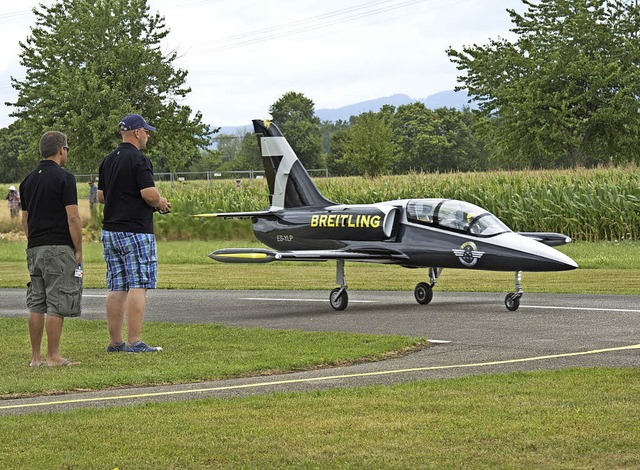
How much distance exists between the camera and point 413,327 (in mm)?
16125

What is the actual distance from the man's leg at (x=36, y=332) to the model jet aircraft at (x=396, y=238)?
634 cm

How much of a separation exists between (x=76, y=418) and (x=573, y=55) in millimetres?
53476

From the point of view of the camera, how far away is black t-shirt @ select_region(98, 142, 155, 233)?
1299 cm

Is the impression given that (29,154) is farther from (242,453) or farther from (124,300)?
(242,453)

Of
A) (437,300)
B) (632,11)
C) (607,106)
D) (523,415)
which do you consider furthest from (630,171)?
(523,415)

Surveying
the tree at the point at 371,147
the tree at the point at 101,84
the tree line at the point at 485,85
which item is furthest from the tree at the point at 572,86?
the tree at the point at 371,147

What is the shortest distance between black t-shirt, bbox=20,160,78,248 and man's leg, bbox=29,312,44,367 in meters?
0.76

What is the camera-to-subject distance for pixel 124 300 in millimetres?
13117

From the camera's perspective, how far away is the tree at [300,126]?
412ft

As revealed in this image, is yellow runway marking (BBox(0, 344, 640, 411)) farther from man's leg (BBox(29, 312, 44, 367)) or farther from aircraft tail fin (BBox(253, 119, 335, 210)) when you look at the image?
aircraft tail fin (BBox(253, 119, 335, 210))

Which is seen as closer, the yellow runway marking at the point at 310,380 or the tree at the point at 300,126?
the yellow runway marking at the point at 310,380

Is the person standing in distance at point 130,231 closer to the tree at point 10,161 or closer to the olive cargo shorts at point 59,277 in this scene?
the olive cargo shorts at point 59,277

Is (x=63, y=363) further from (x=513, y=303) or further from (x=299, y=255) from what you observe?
(x=513, y=303)

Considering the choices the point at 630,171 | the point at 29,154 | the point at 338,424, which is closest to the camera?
the point at 338,424
